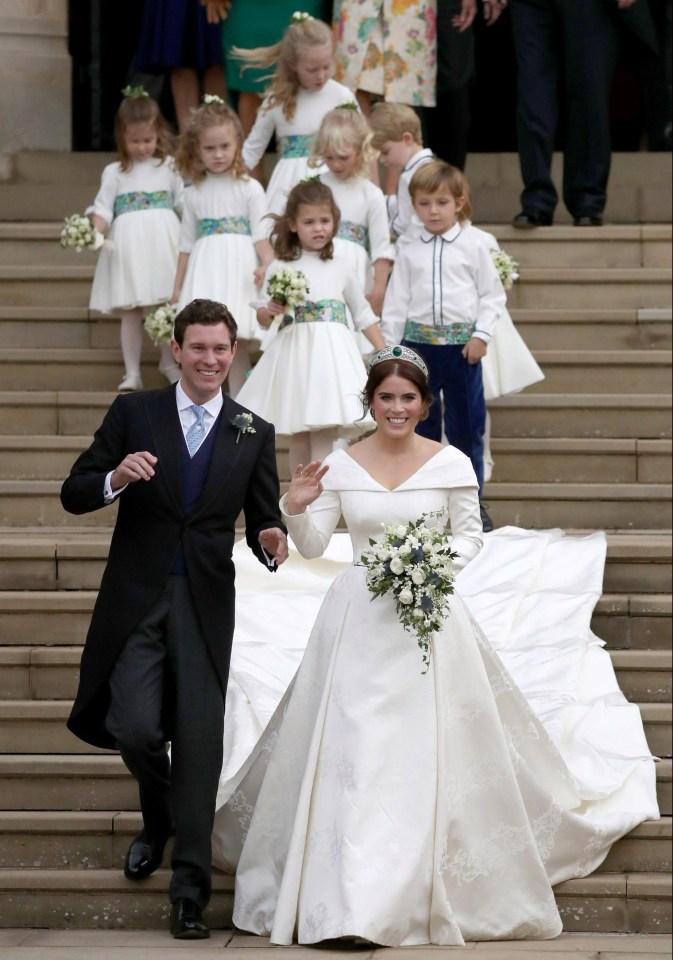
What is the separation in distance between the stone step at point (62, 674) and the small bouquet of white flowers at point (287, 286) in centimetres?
199

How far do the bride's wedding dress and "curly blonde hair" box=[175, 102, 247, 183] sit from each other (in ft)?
12.9

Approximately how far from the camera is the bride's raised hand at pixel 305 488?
6434 mm

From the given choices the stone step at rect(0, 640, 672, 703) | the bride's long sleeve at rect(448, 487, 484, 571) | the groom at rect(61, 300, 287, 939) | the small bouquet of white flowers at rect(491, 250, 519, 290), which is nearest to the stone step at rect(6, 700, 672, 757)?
the stone step at rect(0, 640, 672, 703)

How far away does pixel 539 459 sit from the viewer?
988 centimetres

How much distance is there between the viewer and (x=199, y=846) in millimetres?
6324

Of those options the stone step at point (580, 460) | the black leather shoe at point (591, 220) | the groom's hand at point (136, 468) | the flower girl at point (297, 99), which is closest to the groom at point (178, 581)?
the groom's hand at point (136, 468)

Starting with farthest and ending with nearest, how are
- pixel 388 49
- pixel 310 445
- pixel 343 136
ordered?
1. pixel 388 49
2. pixel 343 136
3. pixel 310 445

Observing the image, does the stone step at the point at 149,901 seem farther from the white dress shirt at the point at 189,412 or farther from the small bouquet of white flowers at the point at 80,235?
the small bouquet of white flowers at the point at 80,235

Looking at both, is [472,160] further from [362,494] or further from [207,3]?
[362,494]

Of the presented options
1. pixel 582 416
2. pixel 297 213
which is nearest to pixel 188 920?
pixel 297 213

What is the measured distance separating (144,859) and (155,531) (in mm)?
1179

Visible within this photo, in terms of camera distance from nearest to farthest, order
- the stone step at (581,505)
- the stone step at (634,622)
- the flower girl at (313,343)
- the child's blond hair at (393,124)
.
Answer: the stone step at (634,622)
the flower girl at (313,343)
the stone step at (581,505)
the child's blond hair at (393,124)

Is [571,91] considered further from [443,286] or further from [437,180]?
[443,286]

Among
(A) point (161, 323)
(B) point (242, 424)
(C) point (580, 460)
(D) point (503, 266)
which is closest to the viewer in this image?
(B) point (242, 424)
